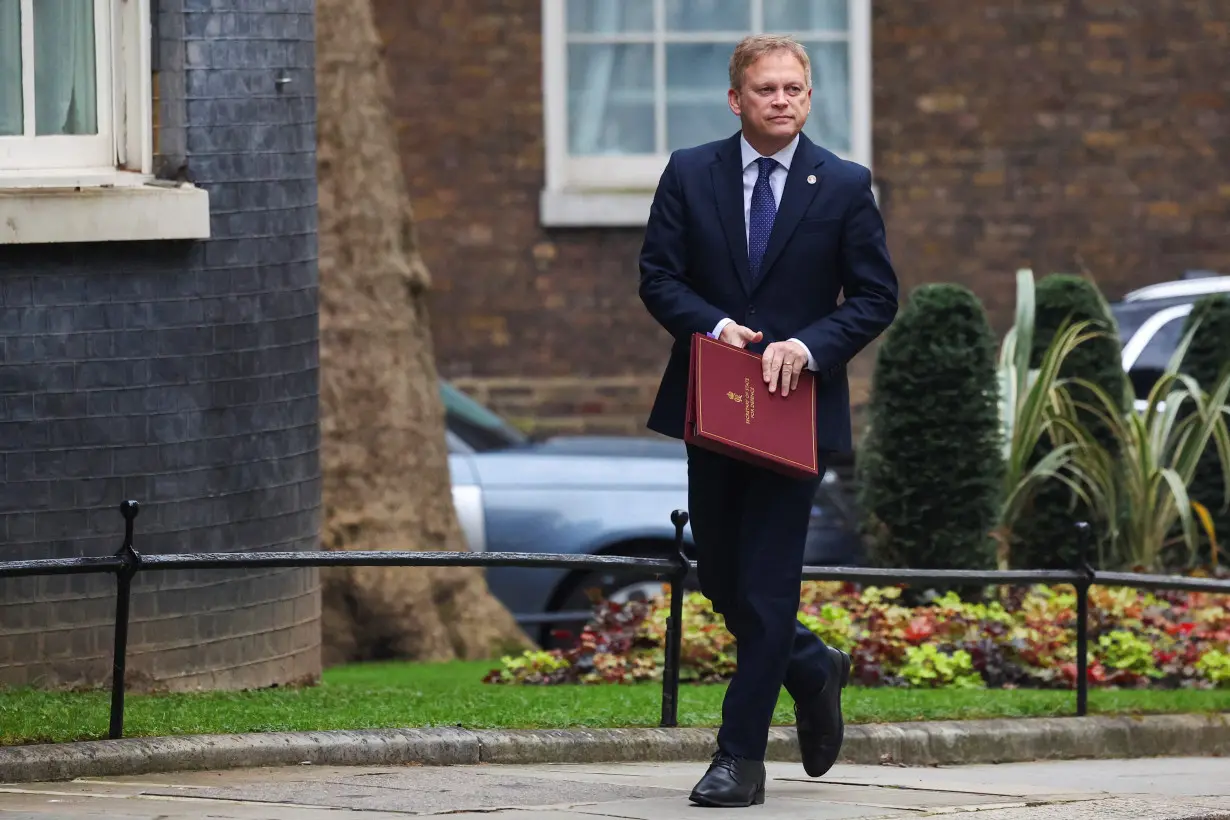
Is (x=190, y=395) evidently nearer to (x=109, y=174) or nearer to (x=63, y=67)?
(x=109, y=174)

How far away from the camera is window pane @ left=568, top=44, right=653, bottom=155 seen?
51.6 feet

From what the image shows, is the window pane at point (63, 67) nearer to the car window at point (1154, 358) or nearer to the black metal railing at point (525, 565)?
the black metal railing at point (525, 565)

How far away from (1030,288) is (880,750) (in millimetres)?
4126

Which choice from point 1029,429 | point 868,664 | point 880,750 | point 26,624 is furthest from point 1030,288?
→ point 26,624

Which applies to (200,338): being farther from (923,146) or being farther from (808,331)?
(923,146)

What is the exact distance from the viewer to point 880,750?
6887 mm

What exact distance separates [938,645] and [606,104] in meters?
7.58

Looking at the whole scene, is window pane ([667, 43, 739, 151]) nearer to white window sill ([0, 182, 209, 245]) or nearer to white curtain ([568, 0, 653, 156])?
white curtain ([568, 0, 653, 156])

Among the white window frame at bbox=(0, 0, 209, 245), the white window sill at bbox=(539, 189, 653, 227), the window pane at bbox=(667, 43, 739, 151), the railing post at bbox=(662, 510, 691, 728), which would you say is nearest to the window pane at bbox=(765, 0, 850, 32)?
the window pane at bbox=(667, 43, 739, 151)

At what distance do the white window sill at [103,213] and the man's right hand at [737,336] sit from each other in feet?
8.15

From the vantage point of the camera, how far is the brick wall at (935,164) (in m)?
15.6

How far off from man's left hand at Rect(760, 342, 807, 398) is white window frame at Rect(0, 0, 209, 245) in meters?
2.57

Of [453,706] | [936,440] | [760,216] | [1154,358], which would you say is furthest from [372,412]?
[760,216]

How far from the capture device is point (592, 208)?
1552 cm
